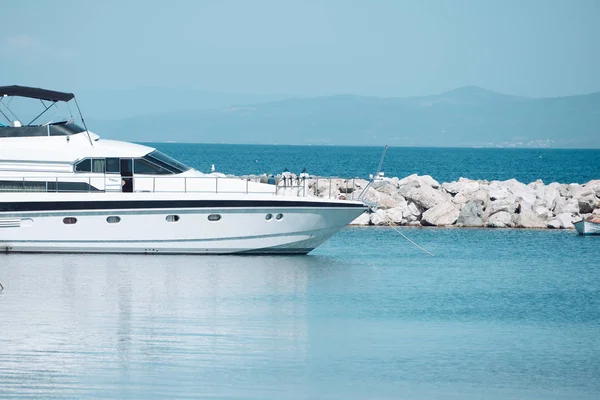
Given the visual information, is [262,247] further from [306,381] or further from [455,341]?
[306,381]

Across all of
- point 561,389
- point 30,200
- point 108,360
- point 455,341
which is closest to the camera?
point 561,389

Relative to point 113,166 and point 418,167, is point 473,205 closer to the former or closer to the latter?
point 113,166

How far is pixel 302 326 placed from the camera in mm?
17391

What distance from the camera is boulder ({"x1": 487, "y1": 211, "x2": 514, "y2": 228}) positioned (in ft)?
109

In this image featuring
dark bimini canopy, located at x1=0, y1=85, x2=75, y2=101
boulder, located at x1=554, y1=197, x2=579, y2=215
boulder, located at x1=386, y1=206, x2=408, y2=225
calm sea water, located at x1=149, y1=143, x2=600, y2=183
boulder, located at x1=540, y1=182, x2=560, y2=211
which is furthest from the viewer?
calm sea water, located at x1=149, y1=143, x2=600, y2=183

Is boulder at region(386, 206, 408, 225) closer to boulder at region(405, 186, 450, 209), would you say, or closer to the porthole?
boulder at region(405, 186, 450, 209)

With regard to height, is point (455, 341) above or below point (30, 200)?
below

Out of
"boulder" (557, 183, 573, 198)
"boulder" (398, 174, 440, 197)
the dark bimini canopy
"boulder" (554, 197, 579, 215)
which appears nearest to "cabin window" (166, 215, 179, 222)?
the dark bimini canopy

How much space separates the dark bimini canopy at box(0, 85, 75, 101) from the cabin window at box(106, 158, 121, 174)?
2.44 meters

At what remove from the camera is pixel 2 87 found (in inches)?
1001

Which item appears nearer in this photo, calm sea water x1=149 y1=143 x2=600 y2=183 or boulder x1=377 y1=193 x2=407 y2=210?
boulder x1=377 y1=193 x2=407 y2=210

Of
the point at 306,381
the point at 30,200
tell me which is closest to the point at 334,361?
the point at 306,381

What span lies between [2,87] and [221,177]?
19.4 ft

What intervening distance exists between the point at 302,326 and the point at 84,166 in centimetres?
906
